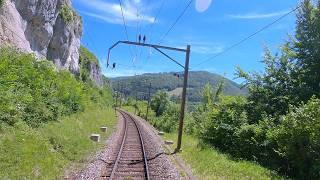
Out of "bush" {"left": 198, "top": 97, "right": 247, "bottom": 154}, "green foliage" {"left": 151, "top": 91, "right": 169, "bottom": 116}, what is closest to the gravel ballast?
"bush" {"left": 198, "top": 97, "right": 247, "bottom": 154}

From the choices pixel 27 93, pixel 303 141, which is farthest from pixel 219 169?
pixel 27 93

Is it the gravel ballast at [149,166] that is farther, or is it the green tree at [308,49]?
the green tree at [308,49]

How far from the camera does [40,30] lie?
157ft

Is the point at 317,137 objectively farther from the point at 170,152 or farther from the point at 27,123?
the point at 27,123

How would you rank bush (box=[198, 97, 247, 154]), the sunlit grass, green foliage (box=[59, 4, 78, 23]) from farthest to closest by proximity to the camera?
green foliage (box=[59, 4, 78, 23])
bush (box=[198, 97, 247, 154])
the sunlit grass

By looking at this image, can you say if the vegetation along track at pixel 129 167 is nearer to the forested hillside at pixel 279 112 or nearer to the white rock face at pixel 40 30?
the forested hillside at pixel 279 112

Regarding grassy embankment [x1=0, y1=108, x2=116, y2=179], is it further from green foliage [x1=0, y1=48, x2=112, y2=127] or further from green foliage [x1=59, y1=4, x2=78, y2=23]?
green foliage [x1=59, y1=4, x2=78, y2=23]

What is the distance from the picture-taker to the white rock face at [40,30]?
33938 mm

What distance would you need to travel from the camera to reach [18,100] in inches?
808

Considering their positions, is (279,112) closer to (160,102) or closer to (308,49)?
(308,49)

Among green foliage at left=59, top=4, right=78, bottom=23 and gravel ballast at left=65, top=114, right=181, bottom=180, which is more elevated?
green foliage at left=59, top=4, right=78, bottom=23

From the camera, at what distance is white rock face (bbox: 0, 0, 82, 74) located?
1336 inches

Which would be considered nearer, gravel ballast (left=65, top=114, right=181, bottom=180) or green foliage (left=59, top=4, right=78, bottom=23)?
gravel ballast (left=65, top=114, right=181, bottom=180)

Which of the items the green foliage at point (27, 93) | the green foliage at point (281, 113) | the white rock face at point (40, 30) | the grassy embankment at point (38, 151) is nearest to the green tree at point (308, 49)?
the green foliage at point (281, 113)
